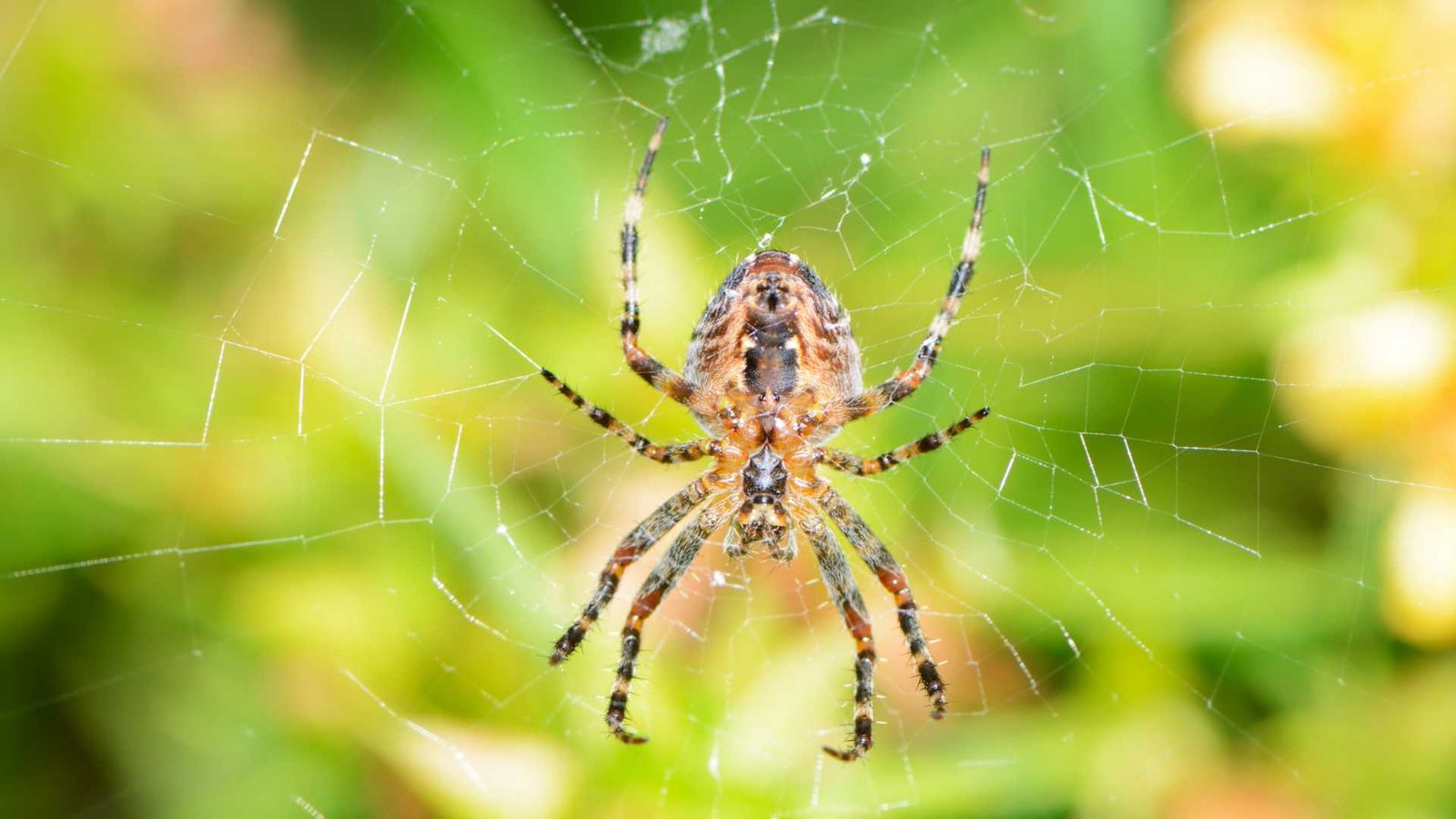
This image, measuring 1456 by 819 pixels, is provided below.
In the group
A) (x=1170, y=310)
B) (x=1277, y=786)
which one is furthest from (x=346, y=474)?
(x=1277, y=786)

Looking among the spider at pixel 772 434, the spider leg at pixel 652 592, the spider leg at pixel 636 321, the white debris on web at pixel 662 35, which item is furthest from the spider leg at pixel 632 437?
the white debris on web at pixel 662 35

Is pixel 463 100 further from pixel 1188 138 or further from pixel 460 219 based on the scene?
pixel 1188 138

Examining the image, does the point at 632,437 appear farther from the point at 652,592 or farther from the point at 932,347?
the point at 932,347

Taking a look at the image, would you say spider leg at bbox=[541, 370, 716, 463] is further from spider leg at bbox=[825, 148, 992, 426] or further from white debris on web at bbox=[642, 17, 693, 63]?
white debris on web at bbox=[642, 17, 693, 63]

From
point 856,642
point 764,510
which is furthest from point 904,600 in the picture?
point 764,510

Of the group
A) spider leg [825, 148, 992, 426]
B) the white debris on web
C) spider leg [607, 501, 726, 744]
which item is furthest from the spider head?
the white debris on web
